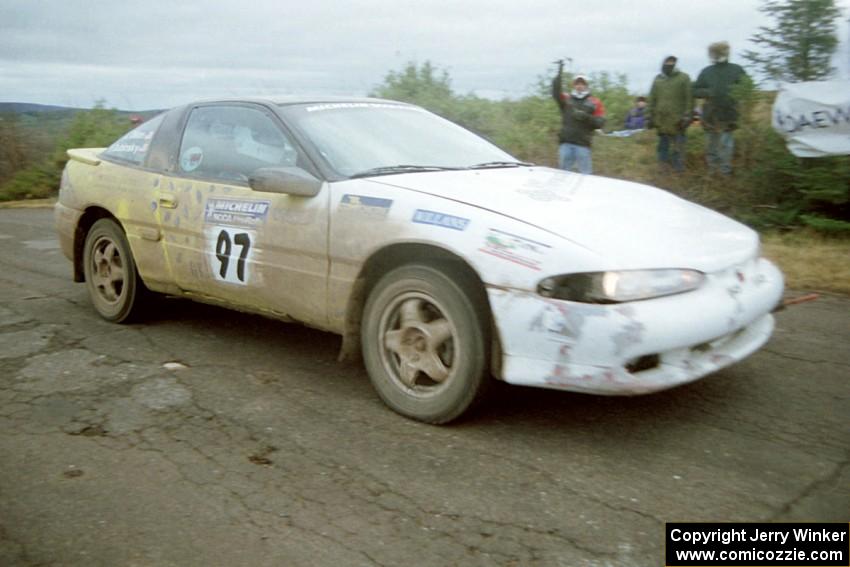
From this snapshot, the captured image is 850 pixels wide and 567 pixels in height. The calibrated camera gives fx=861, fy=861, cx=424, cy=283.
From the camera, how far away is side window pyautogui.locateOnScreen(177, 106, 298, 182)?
4.65m

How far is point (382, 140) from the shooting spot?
4.66 m

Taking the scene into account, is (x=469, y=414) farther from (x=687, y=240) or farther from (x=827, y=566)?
(x=827, y=566)

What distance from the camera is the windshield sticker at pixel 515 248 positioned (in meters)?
3.47

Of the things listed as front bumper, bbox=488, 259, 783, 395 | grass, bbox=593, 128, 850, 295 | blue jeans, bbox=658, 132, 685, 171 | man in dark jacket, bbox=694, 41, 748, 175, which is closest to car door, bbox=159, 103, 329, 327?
front bumper, bbox=488, 259, 783, 395

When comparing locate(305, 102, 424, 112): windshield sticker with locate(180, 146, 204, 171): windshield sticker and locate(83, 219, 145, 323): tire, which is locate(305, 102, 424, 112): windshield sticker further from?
locate(83, 219, 145, 323): tire

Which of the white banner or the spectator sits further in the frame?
the spectator

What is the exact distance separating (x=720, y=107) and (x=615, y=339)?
6.80 metres

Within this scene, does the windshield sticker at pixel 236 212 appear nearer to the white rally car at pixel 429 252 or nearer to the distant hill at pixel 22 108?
the white rally car at pixel 429 252

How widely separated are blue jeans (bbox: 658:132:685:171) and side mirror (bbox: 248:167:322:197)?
6.69m

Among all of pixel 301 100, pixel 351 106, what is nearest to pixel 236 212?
pixel 301 100

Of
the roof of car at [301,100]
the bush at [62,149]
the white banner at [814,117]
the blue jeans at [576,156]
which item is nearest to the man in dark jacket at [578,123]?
the blue jeans at [576,156]

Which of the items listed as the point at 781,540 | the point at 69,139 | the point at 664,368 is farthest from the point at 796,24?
the point at 69,139

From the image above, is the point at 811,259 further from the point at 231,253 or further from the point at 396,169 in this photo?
the point at 231,253

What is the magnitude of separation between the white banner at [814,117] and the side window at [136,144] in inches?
233
